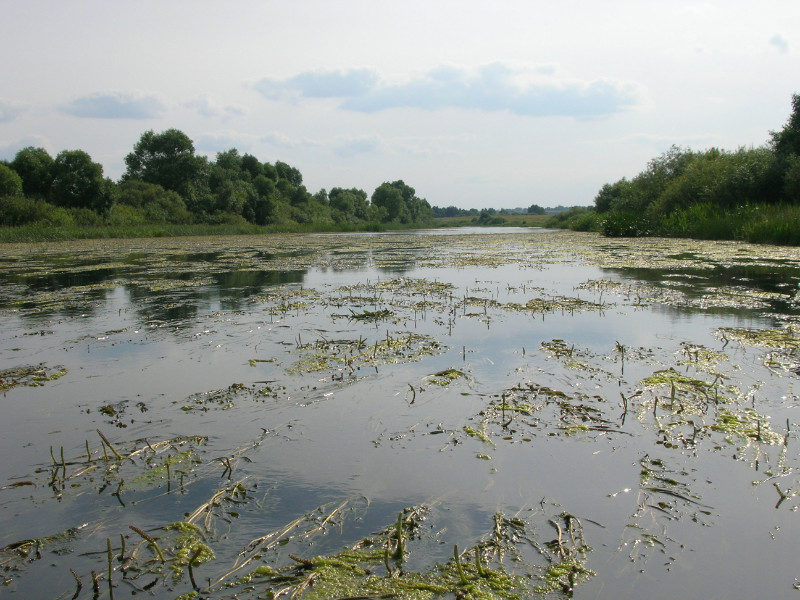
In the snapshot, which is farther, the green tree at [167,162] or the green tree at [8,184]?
the green tree at [167,162]

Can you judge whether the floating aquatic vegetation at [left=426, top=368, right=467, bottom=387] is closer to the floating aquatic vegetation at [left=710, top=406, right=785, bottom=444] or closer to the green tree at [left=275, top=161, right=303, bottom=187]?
the floating aquatic vegetation at [left=710, top=406, right=785, bottom=444]

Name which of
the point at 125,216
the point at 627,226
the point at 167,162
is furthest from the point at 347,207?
the point at 627,226

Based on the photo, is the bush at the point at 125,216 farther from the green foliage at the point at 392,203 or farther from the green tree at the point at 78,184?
the green foliage at the point at 392,203

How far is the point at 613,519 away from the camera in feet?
9.53

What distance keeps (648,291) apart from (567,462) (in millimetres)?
7852

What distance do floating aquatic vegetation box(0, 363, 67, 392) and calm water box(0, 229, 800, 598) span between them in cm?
4

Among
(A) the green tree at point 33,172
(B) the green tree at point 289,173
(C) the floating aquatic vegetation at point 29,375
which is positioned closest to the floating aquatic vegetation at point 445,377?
(C) the floating aquatic vegetation at point 29,375

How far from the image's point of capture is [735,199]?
85.8ft

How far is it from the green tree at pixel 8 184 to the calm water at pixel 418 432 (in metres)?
33.6

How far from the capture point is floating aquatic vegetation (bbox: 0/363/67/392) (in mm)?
5273

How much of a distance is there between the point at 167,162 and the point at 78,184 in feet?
70.8

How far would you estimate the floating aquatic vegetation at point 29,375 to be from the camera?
17.3 feet

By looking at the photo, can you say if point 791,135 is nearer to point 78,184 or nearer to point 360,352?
point 360,352

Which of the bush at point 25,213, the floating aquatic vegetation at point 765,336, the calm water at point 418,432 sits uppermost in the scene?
the bush at point 25,213
